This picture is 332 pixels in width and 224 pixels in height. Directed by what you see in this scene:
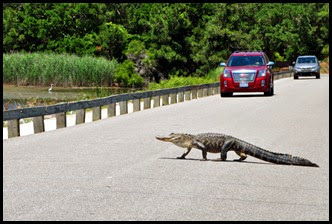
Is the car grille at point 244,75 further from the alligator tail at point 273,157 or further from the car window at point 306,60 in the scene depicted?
the car window at point 306,60

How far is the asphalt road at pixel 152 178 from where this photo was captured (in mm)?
7613

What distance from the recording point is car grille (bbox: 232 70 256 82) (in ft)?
108

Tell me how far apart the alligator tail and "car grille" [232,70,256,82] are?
21994 millimetres

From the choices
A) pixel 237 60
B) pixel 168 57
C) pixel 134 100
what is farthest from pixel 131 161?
pixel 168 57

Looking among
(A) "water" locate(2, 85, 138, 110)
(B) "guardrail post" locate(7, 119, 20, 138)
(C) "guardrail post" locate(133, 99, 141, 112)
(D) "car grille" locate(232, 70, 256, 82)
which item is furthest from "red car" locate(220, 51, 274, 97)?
(B) "guardrail post" locate(7, 119, 20, 138)

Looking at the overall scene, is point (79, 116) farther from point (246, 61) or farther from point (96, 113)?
point (246, 61)

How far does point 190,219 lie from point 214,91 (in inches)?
1220

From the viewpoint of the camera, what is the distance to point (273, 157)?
35.8 feet

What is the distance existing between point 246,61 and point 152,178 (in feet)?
80.2

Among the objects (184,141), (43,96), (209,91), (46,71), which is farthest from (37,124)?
(46,71)

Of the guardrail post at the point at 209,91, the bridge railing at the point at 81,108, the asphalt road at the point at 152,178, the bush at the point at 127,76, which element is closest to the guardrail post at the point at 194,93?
the bridge railing at the point at 81,108

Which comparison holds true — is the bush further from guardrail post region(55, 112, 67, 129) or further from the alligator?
the alligator

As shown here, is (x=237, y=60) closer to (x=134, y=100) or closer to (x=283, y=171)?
(x=134, y=100)

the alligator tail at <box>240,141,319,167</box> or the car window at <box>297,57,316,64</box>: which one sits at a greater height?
the alligator tail at <box>240,141,319,167</box>
